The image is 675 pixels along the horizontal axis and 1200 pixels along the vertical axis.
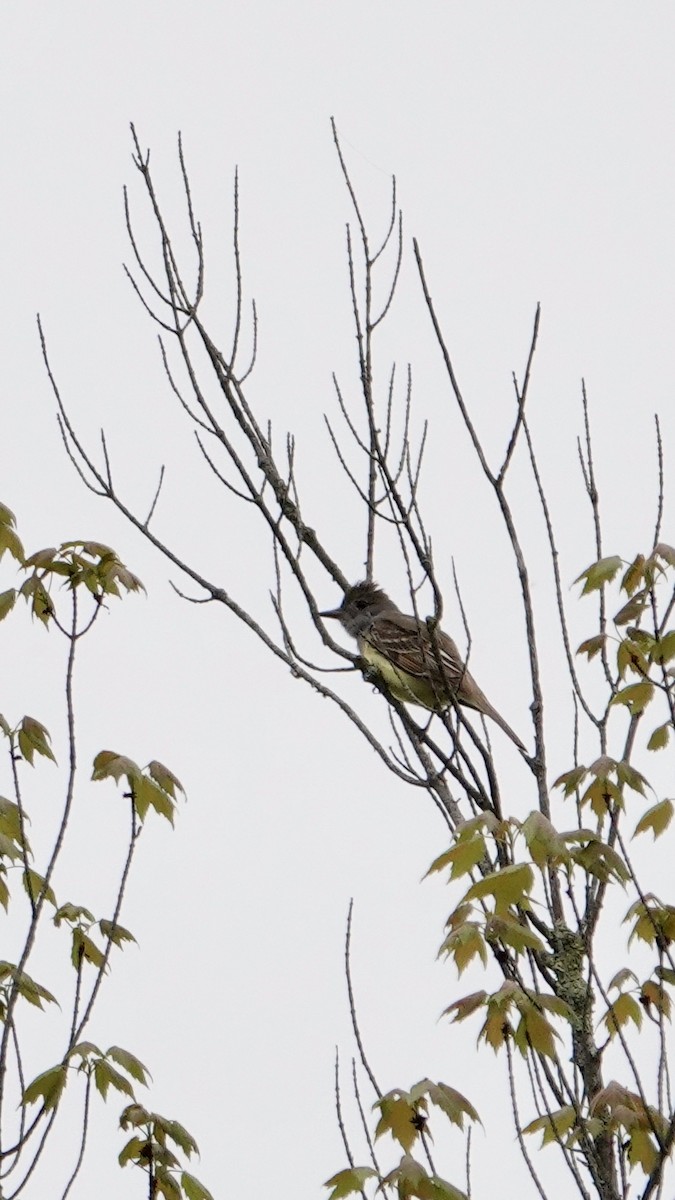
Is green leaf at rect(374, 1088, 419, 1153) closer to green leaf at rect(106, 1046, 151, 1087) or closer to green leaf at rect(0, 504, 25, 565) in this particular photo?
green leaf at rect(106, 1046, 151, 1087)

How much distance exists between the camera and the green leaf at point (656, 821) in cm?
484

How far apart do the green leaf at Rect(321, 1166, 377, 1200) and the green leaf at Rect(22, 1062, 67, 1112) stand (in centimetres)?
101

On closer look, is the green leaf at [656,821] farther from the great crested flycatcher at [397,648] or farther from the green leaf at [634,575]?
the great crested flycatcher at [397,648]

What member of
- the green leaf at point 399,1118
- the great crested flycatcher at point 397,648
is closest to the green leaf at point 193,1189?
the green leaf at point 399,1118

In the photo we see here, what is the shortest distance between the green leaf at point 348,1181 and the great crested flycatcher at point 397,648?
3.14 meters

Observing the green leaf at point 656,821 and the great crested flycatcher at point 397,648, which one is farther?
the great crested flycatcher at point 397,648

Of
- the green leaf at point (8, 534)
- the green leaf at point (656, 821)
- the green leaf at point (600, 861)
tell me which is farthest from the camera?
the green leaf at point (8, 534)

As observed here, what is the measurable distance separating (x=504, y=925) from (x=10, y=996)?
1748mm

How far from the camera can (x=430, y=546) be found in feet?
17.1

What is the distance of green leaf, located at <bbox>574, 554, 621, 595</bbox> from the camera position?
5.38 metres

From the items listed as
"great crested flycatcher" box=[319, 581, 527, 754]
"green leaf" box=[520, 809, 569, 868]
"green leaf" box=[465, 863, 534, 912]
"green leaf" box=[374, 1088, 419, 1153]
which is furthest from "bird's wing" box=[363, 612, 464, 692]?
"green leaf" box=[465, 863, 534, 912]

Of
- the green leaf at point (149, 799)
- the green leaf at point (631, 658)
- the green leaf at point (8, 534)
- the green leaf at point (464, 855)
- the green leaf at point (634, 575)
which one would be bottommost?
the green leaf at point (464, 855)

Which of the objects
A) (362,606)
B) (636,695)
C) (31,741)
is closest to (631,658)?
(636,695)

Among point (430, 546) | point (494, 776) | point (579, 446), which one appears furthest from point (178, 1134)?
point (579, 446)
